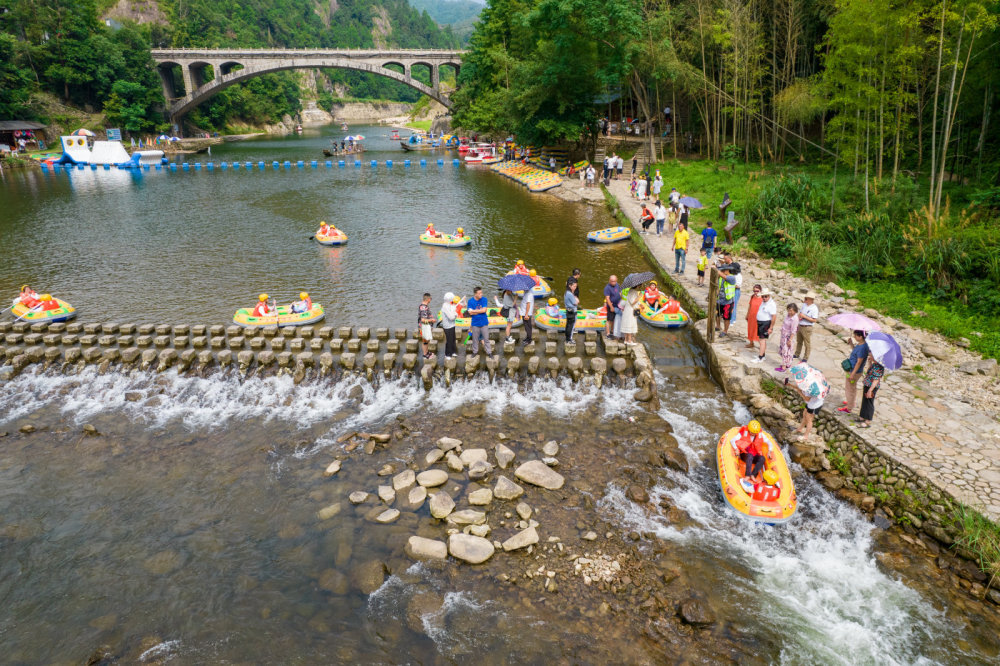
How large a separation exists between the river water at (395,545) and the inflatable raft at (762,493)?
303 millimetres

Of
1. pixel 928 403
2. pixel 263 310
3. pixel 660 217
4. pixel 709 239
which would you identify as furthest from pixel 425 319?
pixel 660 217

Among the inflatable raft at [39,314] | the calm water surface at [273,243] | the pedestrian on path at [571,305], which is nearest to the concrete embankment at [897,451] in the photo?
the pedestrian on path at [571,305]

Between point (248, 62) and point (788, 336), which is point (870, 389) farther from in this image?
point (248, 62)

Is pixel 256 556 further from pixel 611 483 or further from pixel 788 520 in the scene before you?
pixel 788 520

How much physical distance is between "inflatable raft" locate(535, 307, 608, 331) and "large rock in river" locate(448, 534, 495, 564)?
8455 mm

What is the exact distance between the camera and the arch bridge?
77.4m

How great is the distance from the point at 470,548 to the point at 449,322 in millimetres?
6677

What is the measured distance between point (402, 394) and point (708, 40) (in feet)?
108

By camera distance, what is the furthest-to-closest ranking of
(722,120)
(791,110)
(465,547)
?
(722,120) → (791,110) → (465,547)

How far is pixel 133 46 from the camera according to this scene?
71.0m

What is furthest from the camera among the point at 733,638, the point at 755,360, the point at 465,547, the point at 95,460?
the point at 755,360

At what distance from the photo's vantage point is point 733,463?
35.2 feet

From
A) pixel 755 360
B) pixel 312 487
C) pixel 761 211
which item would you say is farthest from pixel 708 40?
pixel 312 487

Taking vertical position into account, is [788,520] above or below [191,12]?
below
